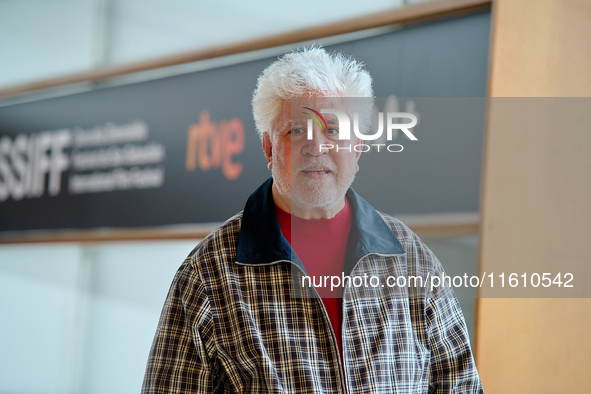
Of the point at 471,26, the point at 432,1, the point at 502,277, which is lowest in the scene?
the point at 502,277

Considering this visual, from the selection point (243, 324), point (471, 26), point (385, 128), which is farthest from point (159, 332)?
point (471, 26)

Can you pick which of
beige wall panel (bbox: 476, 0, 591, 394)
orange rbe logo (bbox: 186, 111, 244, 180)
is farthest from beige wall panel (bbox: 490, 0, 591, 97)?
orange rbe logo (bbox: 186, 111, 244, 180)

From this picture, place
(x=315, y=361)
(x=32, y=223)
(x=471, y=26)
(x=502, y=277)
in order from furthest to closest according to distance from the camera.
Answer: (x=32, y=223) → (x=471, y=26) → (x=502, y=277) → (x=315, y=361)

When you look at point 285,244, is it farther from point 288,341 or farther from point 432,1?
point 432,1

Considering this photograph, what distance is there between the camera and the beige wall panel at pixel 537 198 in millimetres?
1315

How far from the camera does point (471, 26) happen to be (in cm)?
154

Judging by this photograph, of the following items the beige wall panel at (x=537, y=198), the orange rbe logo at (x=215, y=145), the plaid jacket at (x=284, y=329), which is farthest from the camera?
the orange rbe logo at (x=215, y=145)

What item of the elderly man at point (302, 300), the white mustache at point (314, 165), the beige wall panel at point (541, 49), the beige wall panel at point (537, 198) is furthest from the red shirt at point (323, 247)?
the beige wall panel at point (541, 49)

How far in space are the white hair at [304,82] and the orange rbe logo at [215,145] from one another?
87 cm

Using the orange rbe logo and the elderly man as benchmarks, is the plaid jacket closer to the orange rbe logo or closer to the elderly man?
the elderly man

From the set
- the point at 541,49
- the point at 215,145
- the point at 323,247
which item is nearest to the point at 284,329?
the point at 323,247

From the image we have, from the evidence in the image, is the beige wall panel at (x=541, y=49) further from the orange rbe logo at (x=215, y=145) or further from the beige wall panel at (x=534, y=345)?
→ the orange rbe logo at (x=215, y=145)

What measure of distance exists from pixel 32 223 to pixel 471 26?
198 centimetres

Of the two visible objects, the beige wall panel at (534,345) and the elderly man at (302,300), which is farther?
the beige wall panel at (534,345)
